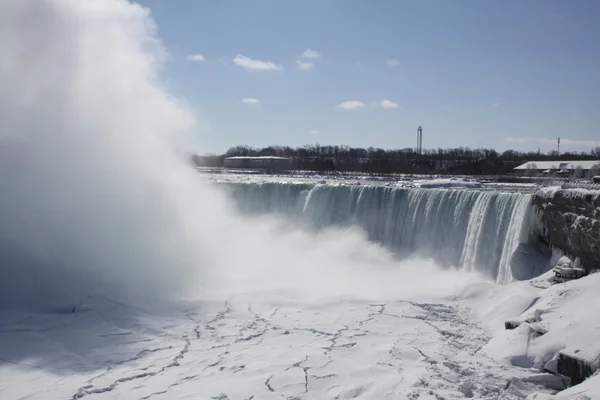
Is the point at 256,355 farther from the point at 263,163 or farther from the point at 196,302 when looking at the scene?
the point at 263,163

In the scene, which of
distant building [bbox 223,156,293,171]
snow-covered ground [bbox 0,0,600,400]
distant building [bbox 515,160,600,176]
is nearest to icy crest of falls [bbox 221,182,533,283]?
snow-covered ground [bbox 0,0,600,400]

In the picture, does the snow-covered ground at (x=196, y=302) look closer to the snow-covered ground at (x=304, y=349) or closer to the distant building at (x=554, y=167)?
the snow-covered ground at (x=304, y=349)

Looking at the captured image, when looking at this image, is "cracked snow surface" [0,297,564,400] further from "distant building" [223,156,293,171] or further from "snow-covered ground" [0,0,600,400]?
"distant building" [223,156,293,171]

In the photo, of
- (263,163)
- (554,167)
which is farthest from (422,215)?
(263,163)

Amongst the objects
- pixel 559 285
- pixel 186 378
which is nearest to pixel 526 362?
pixel 559 285

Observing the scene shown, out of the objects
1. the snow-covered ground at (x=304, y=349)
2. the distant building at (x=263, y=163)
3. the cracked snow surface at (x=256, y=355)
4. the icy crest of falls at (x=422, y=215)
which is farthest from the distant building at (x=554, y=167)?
the cracked snow surface at (x=256, y=355)

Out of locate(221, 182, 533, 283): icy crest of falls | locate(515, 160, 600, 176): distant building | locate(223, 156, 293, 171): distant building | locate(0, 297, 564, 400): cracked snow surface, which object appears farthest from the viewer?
locate(223, 156, 293, 171): distant building

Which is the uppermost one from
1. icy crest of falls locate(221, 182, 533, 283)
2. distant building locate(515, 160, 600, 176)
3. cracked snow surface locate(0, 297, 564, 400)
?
distant building locate(515, 160, 600, 176)
